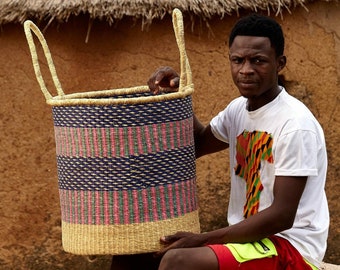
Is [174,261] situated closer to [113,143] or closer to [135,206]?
[135,206]

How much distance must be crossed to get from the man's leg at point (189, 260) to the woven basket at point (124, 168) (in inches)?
6.5

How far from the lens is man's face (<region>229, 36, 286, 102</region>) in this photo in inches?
138

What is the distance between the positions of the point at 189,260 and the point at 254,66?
76 centimetres

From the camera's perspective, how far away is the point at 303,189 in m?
3.41

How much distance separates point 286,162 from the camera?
3.39 meters

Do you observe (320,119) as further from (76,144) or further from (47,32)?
(76,144)

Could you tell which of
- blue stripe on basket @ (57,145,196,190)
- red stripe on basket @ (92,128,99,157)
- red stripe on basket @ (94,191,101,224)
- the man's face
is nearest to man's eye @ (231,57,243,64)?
the man's face

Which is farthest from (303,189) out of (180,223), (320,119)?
(320,119)

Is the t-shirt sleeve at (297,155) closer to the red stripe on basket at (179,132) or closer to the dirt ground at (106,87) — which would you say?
the red stripe on basket at (179,132)

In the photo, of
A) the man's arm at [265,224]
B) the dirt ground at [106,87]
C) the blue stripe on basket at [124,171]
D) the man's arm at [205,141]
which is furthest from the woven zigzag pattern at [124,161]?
the dirt ground at [106,87]

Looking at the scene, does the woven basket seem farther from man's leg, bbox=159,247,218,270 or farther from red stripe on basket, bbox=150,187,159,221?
man's leg, bbox=159,247,218,270

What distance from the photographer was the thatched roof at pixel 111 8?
15.7ft

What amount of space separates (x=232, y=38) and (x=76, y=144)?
72 centimetres

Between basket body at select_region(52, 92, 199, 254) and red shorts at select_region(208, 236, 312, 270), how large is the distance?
0.75ft
